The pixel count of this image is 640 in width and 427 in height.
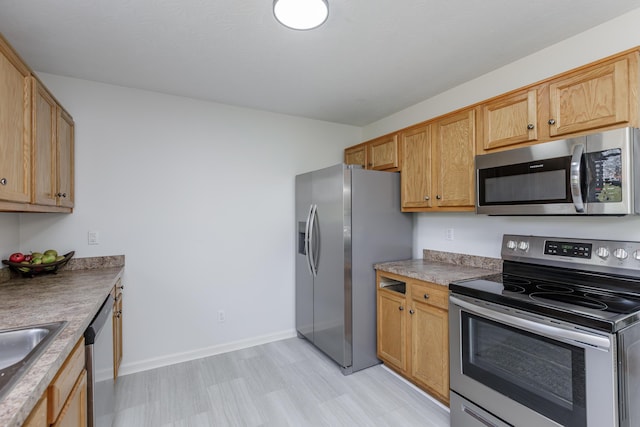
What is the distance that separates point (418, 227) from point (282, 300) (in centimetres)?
164

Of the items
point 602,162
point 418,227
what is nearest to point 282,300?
point 418,227

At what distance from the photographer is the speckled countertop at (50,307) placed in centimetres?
82

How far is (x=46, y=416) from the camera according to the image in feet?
3.21

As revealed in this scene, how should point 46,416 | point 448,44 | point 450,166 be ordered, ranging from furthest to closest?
point 450,166
point 448,44
point 46,416

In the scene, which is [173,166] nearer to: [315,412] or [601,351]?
[315,412]

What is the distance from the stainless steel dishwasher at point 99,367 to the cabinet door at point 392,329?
1965mm

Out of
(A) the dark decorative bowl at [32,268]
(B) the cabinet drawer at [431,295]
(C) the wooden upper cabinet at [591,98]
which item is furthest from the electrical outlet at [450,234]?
(A) the dark decorative bowl at [32,268]

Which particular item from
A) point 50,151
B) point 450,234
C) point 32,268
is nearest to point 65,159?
point 50,151

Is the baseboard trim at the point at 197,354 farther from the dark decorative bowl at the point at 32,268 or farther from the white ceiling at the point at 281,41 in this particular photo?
the white ceiling at the point at 281,41

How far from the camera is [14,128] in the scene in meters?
1.50

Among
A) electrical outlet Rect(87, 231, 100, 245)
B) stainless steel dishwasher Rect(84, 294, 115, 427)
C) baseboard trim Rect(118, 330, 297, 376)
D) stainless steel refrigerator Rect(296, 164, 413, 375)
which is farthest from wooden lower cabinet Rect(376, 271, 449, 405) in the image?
electrical outlet Rect(87, 231, 100, 245)

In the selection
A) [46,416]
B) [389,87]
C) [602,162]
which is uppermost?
[389,87]

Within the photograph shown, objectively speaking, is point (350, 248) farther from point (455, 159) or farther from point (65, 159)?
point (65, 159)

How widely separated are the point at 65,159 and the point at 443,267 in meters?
3.04
